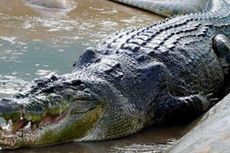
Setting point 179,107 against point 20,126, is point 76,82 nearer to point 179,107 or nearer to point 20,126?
point 20,126

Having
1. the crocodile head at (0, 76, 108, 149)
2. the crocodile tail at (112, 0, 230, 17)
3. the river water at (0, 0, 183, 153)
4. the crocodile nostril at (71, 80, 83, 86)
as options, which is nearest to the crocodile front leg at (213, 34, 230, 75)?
the river water at (0, 0, 183, 153)

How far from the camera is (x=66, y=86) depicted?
3951 millimetres

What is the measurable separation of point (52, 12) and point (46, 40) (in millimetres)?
1805

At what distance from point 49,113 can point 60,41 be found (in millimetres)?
2700

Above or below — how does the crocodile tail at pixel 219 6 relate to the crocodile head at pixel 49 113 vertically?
above

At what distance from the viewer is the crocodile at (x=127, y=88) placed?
3.72 m

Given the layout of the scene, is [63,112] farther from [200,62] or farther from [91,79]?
[200,62]

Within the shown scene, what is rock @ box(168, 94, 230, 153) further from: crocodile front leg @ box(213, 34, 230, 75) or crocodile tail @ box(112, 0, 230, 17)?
crocodile tail @ box(112, 0, 230, 17)

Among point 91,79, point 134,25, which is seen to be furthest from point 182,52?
point 134,25

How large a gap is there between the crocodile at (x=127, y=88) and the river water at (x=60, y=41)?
121mm

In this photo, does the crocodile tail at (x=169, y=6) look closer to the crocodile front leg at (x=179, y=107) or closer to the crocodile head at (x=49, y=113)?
the crocodile front leg at (x=179, y=107)

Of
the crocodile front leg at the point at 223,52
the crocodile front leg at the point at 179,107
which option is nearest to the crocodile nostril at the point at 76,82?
the crocodile front leg at the point at 179,107

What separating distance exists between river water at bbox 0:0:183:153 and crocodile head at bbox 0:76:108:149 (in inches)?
3.7

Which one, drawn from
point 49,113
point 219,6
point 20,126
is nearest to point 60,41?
point 219,6
